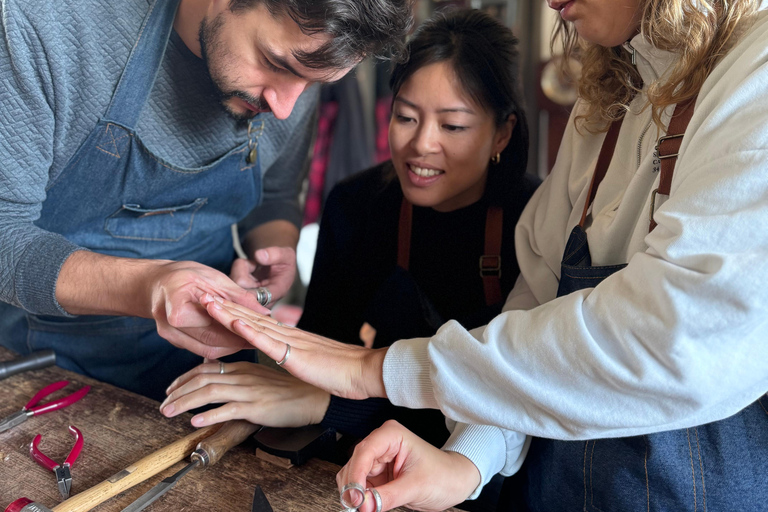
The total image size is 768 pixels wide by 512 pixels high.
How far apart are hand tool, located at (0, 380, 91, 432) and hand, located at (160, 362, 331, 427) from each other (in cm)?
19

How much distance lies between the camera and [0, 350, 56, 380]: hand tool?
1.22 m

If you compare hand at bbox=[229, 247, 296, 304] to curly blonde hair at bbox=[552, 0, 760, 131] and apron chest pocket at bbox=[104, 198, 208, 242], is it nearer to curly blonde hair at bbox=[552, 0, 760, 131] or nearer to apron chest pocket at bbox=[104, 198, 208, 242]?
apron chest pocket at bbox=[104, 198, 208, 242]

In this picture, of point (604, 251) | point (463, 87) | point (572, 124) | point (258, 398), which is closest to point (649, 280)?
point (604, 251)

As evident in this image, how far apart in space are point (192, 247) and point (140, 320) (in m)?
0.22

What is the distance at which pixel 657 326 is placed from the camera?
719mm

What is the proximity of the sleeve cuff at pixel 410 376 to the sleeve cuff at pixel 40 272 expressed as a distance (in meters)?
0.64

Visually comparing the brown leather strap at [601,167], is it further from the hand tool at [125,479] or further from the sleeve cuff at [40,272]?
the sleeve cuff at [40,272]

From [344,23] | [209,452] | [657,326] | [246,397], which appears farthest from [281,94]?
A: [657,326]

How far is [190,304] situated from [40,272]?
1.02 ft

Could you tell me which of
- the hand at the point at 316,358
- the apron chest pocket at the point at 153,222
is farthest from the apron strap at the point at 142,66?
the hand at the point at 316,358

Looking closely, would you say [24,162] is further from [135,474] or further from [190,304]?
[135,474]

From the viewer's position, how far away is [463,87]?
143cm

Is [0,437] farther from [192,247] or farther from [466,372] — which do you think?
[466,372]

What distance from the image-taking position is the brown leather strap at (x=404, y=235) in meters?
1.62
